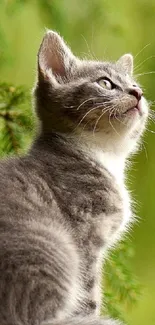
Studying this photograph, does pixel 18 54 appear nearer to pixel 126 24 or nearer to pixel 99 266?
pixel 126 24

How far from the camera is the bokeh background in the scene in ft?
5.65

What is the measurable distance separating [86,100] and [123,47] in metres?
0.89

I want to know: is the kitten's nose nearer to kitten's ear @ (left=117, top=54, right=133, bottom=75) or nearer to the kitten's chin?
the kitten's chin

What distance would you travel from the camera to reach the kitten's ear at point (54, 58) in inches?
44.4

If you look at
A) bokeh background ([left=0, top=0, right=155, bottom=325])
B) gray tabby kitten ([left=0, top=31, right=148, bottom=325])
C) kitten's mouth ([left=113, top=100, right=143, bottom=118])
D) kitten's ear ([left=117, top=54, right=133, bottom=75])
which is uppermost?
bokeh background ([left=0, top=0, right=155, bottom=325])

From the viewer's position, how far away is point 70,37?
1868mm

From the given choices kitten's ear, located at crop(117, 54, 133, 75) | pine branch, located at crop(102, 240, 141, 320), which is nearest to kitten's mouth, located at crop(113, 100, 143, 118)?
kitten's ear, located at crop(117, 54, 133, 75)

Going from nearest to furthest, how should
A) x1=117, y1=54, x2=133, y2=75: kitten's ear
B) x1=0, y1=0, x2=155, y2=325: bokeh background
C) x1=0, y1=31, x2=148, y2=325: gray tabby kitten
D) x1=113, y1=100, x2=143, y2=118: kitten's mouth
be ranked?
x1=0, y1=31, x2=148, y2=325: gray tabby kitten → x1=113, y1=100, x2=143, y2=118: kitten's mouth → x1=117, y1=54, x2=133, y2=75: kitten's ear → x1=0, y1=0, x2=155, y2=325: bokeh background

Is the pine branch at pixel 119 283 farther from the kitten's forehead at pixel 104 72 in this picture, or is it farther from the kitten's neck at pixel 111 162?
the kitten's forehead at pixel 104 72

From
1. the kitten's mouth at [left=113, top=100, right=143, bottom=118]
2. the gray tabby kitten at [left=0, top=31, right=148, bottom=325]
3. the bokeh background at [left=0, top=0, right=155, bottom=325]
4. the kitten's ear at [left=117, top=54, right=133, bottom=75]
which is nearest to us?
the gray tabby kitten at [left=0, top=31, right=148, bottom=325]

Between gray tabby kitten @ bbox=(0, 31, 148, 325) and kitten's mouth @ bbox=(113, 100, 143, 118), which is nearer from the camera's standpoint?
gray tabby kitten @ bbox=(0, 31, 148, 325)

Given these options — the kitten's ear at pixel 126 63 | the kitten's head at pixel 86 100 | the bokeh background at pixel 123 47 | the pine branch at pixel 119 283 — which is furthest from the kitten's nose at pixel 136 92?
the bokeh background at pixel 123 47

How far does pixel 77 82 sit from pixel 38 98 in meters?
0.08

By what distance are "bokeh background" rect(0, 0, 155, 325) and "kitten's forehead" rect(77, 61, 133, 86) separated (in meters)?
0.41
